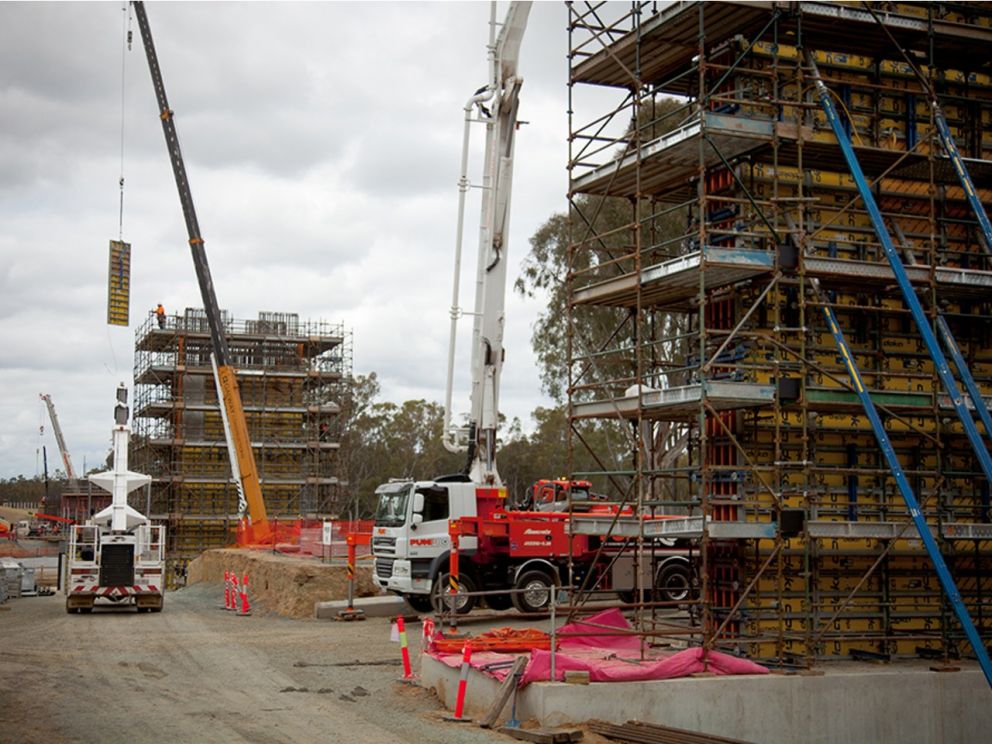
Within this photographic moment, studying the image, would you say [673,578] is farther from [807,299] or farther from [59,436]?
[59,436]

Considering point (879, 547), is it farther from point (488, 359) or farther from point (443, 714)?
point (488, 359)

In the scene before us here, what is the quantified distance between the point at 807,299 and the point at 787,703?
20.8ft

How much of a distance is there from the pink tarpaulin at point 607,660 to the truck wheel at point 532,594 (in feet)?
20.8

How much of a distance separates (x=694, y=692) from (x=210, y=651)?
33.7 feet

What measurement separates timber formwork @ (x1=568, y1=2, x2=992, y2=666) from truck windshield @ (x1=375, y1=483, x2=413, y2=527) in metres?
7.10

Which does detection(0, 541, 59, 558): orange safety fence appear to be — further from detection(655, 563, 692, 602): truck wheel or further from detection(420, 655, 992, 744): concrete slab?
detection(420, 655, 992, 744): concrete slab

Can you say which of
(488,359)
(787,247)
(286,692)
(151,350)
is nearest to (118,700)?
(286,692)

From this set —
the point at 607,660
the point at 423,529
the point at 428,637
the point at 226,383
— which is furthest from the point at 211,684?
the point at 226,383

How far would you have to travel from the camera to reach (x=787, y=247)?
17.2 m

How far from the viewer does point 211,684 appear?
1744cm

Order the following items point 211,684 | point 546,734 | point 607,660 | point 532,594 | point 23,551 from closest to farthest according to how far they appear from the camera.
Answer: point 546,734 < point 607,660 < point 211,684 < point 532,594 < point 23,551

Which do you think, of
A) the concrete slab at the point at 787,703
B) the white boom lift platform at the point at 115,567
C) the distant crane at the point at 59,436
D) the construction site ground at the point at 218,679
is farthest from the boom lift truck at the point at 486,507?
the distant crane at the point at 59,436

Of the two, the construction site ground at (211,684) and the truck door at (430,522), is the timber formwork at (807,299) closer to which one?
the construction site ground at (211,684)

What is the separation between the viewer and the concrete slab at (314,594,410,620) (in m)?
27.1
